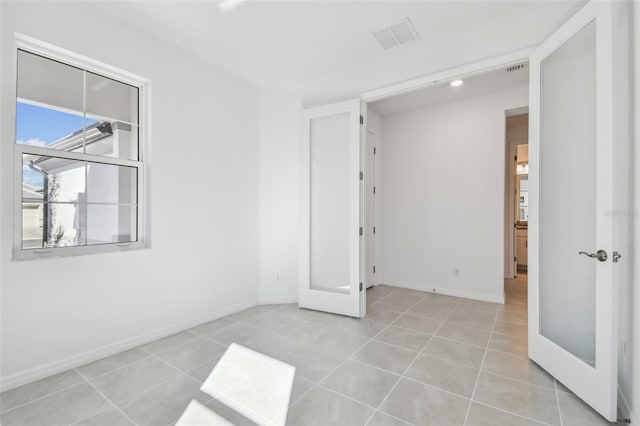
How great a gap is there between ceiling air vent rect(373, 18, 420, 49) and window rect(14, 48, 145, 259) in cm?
243

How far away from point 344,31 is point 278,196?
2.12 meters

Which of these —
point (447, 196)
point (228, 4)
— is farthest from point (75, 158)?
point (447, 196)

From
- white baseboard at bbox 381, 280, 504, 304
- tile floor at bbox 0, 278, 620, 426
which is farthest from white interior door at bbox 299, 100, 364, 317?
white baseboard at bbox 381, 280, 504, 304

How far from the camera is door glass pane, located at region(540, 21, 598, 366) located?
2018 mm

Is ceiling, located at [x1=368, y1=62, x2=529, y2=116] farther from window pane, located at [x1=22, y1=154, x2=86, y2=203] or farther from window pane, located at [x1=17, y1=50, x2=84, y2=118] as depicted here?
window pane, located at [x1=22, y1=154, x2=86, y2=203]

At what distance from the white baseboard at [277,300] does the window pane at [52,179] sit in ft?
7.75

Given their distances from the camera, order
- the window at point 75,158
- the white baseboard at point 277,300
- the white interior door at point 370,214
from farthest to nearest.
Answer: the white interior door at point 370,214, the white baseboard at point 277,300, the window at point 75,158

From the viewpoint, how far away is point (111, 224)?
2752mm

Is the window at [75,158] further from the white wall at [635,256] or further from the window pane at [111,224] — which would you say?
the white wall at [635,256]

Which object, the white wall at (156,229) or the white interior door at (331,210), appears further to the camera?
the white interior door at (331,210)

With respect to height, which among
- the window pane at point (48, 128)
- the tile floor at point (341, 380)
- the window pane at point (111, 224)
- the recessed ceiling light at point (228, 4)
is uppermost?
the recessed ceiling light at point (228, 4)

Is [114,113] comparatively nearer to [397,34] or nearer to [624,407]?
[397,34]

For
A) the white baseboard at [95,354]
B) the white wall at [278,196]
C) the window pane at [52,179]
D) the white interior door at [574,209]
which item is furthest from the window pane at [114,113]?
the white interior door at [574,209]

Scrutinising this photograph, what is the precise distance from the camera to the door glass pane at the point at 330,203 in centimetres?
366
